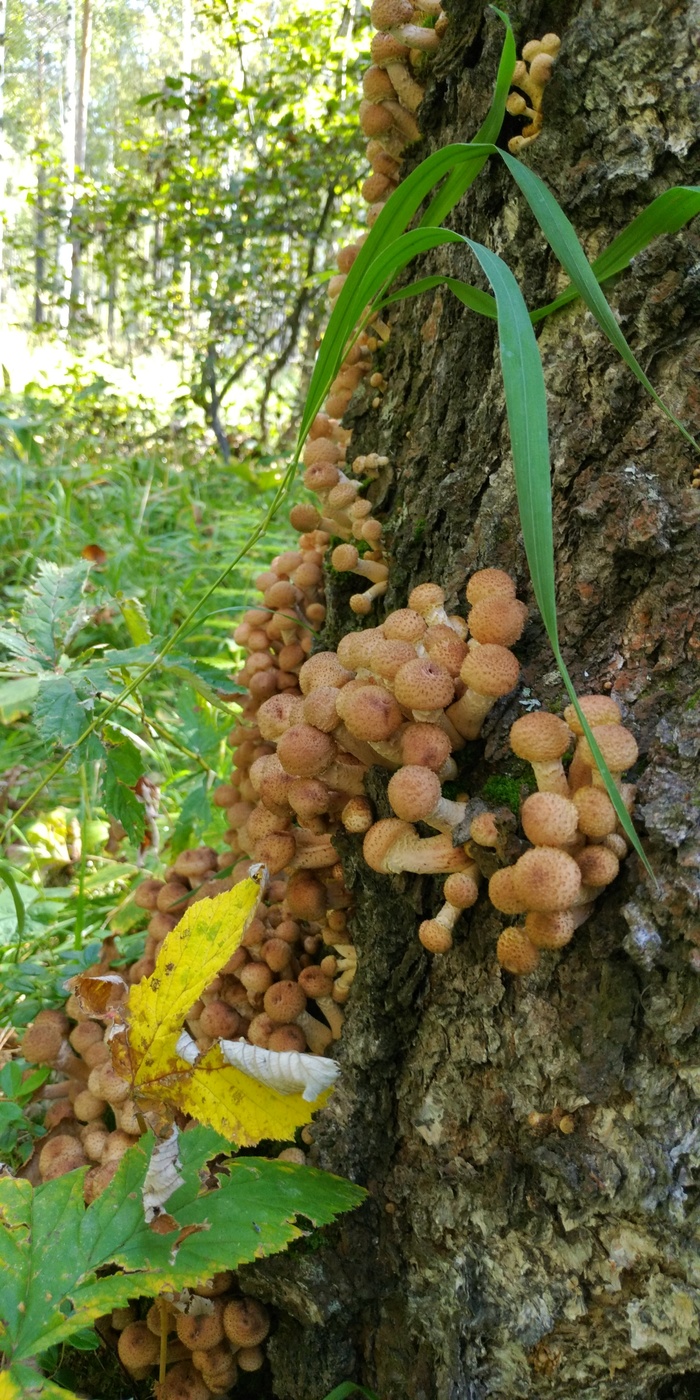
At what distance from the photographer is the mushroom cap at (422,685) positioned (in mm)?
1243

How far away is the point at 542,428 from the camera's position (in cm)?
101

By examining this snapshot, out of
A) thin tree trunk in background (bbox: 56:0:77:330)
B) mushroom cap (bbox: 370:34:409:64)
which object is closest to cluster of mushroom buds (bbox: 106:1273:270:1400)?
mushroom cap (bbox: 370:34:409:64)

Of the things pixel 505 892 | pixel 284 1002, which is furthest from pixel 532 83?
pixel 284 1002

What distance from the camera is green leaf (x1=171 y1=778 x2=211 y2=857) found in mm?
2375

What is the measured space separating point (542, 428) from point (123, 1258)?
1215 millimetres

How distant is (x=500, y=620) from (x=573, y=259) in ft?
1.55

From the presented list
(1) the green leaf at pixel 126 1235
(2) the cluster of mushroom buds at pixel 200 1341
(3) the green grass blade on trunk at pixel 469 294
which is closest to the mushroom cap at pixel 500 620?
(3) the green grass blade on trunk at pixel 469 294

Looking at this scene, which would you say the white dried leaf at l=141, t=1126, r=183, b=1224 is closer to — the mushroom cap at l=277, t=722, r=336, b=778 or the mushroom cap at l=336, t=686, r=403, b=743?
the mushroom cap at l=277, t=722, r=336, b=778

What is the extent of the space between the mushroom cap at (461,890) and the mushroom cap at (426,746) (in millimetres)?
168

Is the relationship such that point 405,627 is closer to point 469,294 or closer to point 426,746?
point 426,746

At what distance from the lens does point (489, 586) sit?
Answer: 1.32 meters

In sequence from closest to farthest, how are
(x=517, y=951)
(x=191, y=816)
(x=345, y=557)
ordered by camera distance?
1. (x=517, y=951)
2. (x=345, y=557)
3. (x=191, y=816)

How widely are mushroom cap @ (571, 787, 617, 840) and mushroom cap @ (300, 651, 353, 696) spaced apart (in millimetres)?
458

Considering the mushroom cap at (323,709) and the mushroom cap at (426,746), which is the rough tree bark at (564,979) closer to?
the mushroom cap at (426,746)
